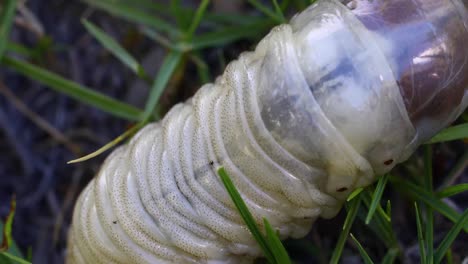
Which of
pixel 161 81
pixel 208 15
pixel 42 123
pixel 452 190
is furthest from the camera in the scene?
pixel 42 123

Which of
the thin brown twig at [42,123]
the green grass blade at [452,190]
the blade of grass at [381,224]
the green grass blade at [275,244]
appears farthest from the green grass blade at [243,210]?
the thin brown twig at [42,123]

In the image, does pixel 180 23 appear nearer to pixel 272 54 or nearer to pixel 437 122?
pixel 272 54

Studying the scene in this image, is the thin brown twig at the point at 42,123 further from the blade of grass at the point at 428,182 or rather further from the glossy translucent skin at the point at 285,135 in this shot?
the blade of grass at the point at 428,182

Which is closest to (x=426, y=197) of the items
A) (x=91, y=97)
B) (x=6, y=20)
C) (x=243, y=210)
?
(x=243, y=210)

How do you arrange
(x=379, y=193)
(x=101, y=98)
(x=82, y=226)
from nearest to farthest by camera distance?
1. (x=379, y=193)
2. (x=82, y=226)
3. (x=101, y=98)

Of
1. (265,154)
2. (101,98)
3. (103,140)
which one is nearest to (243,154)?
(265,154)

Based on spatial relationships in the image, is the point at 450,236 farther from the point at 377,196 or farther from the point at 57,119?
the point at 57,119
